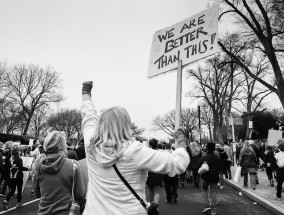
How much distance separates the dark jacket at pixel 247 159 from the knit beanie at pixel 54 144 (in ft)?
32.9

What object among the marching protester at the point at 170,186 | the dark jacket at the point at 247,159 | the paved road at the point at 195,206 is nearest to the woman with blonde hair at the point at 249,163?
the dark jacket at the point at 247,159

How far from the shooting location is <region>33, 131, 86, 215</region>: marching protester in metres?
3.49

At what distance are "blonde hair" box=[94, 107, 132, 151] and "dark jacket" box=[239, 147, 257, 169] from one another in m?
11.1

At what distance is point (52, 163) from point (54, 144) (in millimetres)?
225

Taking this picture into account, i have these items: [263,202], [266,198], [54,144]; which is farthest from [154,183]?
[54,144]

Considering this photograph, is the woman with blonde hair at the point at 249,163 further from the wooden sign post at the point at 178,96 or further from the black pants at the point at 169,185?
the wooden sign post at the point at 178,96

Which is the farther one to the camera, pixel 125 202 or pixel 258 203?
pixel 258 203

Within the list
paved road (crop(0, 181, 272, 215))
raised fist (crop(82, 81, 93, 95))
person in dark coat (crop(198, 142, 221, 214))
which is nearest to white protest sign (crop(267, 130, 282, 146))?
paved road (crop(0, 181, 272, 215))

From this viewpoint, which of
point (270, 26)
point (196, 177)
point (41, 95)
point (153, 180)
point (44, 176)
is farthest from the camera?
point (41, 95)

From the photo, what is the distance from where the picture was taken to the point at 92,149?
229 centimetres

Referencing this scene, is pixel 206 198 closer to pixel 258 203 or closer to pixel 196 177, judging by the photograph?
pixel 258 203

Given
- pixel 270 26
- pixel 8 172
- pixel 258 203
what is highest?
pixel 270 26

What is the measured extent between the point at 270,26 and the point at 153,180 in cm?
1214

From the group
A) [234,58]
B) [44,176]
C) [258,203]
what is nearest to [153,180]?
[258,203]
